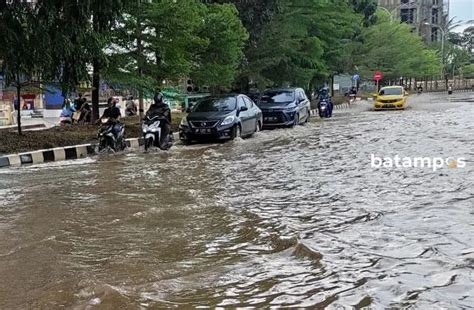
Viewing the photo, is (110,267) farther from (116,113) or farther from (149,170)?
(116,113)

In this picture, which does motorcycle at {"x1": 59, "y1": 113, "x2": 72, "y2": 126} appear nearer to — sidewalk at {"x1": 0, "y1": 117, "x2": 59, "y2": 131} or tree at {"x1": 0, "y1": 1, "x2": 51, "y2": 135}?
sidewalk at {"x1": 0, "y1": 117, "x2": 59, "y2": 131}

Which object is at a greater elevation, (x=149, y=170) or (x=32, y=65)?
(x=32, y=65)

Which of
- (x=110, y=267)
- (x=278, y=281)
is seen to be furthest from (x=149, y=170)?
(x=278, y=281)

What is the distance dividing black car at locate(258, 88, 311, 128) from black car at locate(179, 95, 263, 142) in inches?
105

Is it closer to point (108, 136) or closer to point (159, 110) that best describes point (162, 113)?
point (159, 110)

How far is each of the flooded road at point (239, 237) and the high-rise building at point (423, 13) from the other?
364 ft

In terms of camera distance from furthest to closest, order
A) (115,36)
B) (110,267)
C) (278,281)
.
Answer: (115,36)
(110,267)
(278,281)

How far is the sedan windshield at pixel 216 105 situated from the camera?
17922 millimetres

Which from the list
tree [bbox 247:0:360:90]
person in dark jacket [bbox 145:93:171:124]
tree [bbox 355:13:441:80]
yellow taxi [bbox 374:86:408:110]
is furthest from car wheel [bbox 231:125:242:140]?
tree [bbox 355:13:441:80]

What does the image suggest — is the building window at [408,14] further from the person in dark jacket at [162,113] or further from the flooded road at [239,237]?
the flooded road at [239,237]

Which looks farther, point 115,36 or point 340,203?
point 115,36

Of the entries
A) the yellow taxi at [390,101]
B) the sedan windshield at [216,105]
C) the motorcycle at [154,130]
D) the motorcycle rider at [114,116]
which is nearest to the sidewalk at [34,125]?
the motorcycle rider at [114,116]

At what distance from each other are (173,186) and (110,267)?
4297 millimetres

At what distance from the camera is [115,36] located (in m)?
17.2
